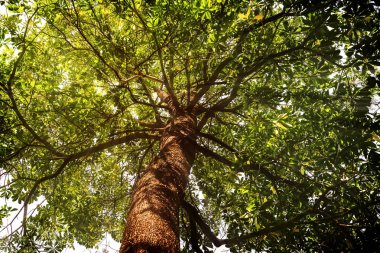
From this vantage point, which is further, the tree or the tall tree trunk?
the tree

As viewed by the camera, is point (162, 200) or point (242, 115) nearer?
point (162, 200)

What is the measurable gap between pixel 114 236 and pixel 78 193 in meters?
1.66

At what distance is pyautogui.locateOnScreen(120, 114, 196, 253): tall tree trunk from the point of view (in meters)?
2.34

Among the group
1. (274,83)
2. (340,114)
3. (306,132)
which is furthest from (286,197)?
(274,83)

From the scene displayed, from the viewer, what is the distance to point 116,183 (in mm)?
7273

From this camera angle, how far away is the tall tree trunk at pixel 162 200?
2.34 meters

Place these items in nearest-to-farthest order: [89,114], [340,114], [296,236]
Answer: [340,114] → [296,236] → [89,114]

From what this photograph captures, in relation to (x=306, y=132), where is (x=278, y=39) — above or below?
above

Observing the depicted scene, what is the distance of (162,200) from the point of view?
9.45ft

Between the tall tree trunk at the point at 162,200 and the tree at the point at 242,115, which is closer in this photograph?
the tall tree trunk at the point at 162,200

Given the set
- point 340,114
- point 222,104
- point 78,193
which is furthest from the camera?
point 78,193

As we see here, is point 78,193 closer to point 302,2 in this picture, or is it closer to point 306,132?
point 306,132

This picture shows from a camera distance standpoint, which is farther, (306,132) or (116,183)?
(116,183)

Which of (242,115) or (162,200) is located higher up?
(242,115)
